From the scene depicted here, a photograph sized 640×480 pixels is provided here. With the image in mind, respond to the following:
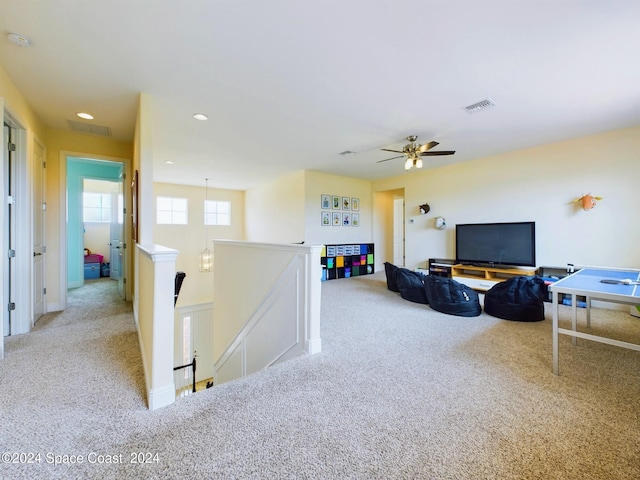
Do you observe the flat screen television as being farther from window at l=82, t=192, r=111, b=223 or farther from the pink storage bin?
window at l=82, t=192, r=111, b=223

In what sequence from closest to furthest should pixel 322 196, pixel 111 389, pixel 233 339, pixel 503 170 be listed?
pixel 111 389, pixel 233 339, pixel 503 170, pixel 322 196

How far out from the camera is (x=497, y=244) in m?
5.18

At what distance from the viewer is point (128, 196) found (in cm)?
428

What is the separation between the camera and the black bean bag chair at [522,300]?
3.46m

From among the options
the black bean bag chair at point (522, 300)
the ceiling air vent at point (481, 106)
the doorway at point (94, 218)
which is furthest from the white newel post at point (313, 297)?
the doorway at point (94, 218)

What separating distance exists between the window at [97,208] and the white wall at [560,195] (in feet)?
27.5

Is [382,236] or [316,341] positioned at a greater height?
[382,236]

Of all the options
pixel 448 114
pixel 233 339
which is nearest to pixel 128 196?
pixel 233 339

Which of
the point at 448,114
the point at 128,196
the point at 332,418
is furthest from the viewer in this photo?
the point at 128,196

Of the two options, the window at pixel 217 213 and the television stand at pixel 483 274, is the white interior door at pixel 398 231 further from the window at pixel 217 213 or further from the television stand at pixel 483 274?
the window at pixel 217 213

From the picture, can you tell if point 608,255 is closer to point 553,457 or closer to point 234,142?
point 553,457

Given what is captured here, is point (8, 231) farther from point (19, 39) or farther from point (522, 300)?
point (522, 300)

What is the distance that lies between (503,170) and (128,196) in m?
6.76

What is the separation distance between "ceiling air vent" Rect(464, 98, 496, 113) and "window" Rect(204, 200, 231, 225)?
25.0 ft
